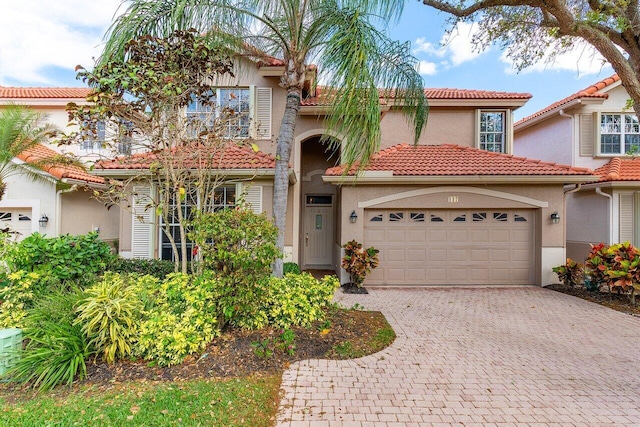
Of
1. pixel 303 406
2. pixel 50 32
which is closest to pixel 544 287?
pixel 303 406

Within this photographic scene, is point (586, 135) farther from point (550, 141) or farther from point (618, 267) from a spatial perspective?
point (618, 267)

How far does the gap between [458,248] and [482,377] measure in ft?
20.9

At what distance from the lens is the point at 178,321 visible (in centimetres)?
453

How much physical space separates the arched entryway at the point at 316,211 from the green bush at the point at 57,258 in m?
7.92

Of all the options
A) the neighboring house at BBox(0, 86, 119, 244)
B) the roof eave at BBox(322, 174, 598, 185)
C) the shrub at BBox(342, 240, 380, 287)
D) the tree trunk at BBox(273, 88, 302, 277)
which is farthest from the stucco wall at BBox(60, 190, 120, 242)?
the roof eave at BBox(322, 174, 598, 185)

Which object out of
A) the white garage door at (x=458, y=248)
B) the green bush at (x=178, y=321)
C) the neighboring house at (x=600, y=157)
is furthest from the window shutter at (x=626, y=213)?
the green bush at (x=178, y=321)

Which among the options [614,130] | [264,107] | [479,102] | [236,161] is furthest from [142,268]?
[614,130]

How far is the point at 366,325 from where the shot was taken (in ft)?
19.9

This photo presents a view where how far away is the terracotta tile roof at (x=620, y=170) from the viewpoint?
10984mm

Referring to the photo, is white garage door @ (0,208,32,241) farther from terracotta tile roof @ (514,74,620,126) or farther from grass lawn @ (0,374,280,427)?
terracotta tile roof @ (514,74,620,126)

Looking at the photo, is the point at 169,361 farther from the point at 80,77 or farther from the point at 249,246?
the point at 80,77

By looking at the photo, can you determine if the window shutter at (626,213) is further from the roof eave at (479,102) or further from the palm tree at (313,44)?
the palm tree at (313,44)

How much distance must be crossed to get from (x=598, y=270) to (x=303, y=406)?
9.29 m

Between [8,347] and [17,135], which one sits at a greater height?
[17,135]
